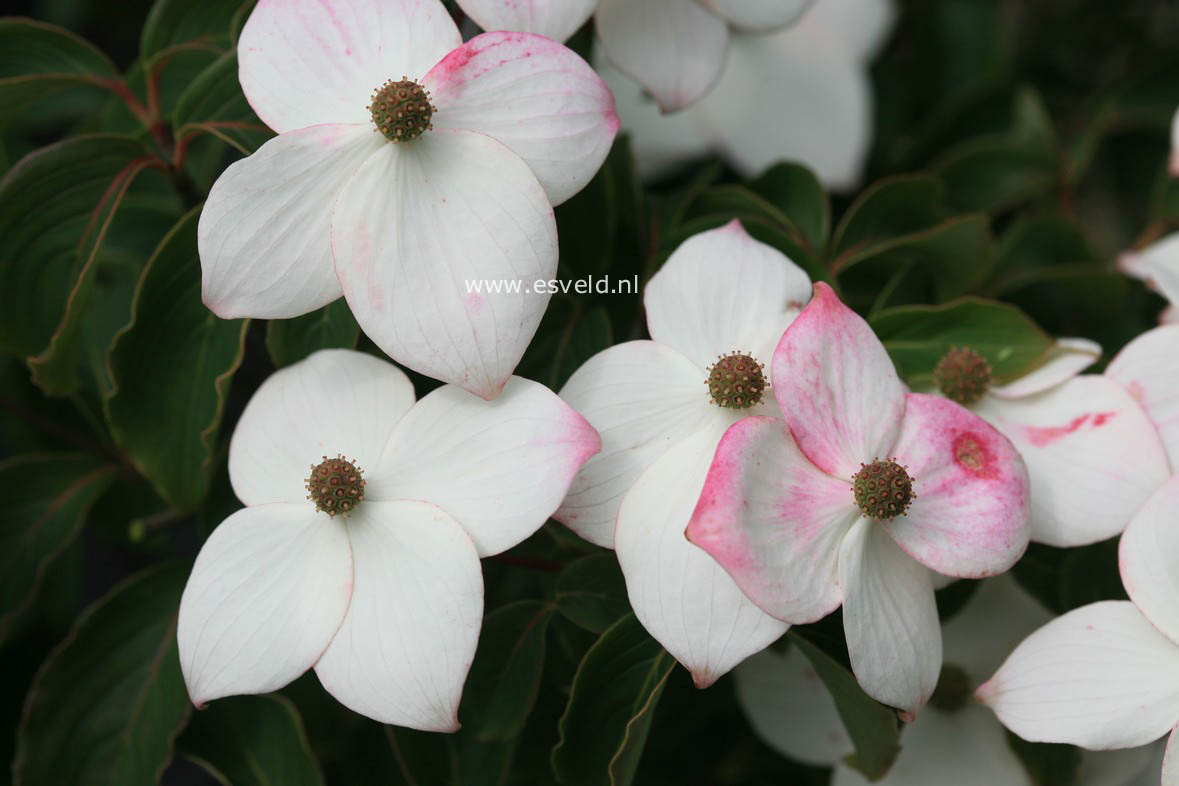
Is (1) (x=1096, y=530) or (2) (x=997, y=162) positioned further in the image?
(2) (x=997, y=162)

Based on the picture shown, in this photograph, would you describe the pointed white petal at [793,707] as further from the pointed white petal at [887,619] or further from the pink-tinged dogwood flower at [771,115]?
the pink-tinged dogwood flower at [771,115]

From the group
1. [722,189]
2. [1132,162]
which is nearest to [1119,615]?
[722,189]

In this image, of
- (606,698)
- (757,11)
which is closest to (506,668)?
(606,698)

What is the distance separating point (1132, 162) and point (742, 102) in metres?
0.40

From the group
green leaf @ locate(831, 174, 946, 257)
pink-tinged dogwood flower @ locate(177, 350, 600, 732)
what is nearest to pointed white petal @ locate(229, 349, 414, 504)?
pink-tinged dogwood flower @ locate(177, 350, 600, 732)

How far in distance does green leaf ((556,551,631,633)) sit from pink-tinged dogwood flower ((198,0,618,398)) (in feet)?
0.38

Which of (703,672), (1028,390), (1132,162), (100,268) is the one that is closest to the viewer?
(703,672)

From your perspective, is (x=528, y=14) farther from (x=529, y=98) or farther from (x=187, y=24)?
(x=187, y=24)

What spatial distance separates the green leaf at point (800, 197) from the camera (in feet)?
2.06

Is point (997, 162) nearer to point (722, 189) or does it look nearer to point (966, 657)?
point (722, 189)

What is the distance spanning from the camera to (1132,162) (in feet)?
2.96

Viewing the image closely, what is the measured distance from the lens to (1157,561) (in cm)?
46

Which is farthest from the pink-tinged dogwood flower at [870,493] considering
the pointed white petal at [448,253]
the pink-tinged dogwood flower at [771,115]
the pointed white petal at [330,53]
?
the pink-tinged dogwood flower at [771,115]

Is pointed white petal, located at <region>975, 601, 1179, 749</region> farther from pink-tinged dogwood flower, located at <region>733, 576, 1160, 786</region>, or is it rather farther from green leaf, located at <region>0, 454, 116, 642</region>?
green leaf, located at <region>0, 454, 116, 642</region>
